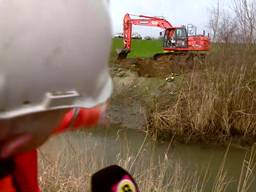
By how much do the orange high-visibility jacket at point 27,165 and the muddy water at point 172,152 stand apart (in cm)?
363

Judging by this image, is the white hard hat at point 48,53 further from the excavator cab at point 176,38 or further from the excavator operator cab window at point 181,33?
the excavator operator cab window at point 181,33

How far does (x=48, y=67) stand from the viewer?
31.5 inches

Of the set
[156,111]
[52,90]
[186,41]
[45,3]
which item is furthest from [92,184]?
[186,41]

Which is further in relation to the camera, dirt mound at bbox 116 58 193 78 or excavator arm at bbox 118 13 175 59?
excavator arm at bbox 118 13 175 59

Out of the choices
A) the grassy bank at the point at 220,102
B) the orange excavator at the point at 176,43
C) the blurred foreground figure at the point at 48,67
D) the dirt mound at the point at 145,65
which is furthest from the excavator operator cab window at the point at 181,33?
the blurred foreground figure at the point at 48,67

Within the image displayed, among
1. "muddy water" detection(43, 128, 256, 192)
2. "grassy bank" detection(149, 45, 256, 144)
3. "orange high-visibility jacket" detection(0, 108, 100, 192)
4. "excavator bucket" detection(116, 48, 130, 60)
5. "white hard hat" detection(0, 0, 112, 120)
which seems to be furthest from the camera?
"excavator bucket" detection(116, 48, 130, 60)

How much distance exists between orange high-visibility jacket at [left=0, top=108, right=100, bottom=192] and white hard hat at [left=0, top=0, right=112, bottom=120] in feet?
0.17

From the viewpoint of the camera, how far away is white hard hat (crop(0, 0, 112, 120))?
0.77m

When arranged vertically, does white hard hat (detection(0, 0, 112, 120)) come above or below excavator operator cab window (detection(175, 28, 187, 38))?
above

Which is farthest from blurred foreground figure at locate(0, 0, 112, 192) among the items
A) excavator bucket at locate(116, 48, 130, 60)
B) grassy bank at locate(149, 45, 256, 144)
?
excavator bucket at locate(116, 48, 130, 60)

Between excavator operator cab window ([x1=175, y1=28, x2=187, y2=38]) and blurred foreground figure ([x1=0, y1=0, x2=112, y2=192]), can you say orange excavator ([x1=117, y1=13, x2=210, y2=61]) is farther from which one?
blurred foreground figure ([x1=0, y1=0, x2=112, y2=192])

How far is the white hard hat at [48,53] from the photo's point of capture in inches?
30.2

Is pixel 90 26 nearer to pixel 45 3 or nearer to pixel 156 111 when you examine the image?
pixel 45 3

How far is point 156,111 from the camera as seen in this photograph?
320 inches
